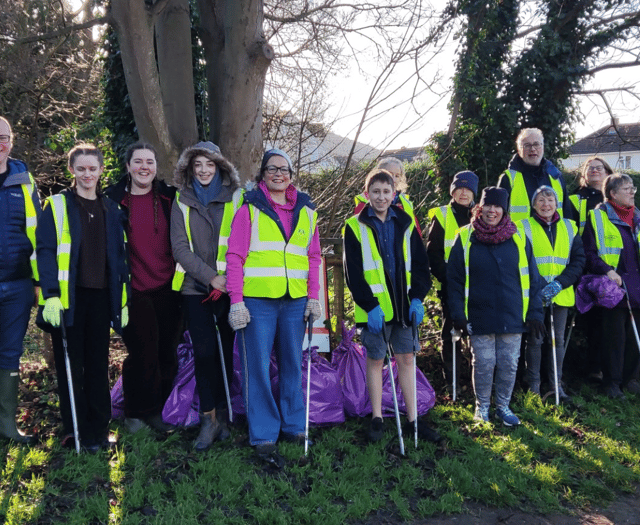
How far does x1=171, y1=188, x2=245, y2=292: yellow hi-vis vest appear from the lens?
398 centimetres

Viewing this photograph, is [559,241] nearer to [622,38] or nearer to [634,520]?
[634,520]

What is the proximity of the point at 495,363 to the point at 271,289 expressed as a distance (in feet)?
6.90

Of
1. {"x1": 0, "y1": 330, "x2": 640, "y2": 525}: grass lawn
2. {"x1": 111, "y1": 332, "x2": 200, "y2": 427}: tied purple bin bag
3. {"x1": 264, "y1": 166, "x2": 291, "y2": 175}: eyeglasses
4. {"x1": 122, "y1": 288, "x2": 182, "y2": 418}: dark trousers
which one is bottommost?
{"x1": 0, "y1": 330, "x2": 640, "y2": 525}: grass lawn

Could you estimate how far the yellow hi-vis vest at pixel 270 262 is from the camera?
3.90m

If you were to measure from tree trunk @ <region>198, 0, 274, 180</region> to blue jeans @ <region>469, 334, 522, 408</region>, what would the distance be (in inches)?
105

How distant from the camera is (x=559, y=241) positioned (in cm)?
508

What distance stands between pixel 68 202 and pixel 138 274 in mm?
685

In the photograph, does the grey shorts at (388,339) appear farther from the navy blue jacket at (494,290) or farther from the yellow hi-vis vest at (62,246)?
the yellow hi-vis vest at (62,246)

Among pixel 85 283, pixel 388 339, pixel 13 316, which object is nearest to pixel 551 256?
pixel 388 339

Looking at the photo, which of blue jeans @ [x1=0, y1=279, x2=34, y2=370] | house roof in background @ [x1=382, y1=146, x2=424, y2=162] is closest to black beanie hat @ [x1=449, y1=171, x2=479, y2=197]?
house roof in background @ [x1=382, y1=146, x2=424, y2=162]

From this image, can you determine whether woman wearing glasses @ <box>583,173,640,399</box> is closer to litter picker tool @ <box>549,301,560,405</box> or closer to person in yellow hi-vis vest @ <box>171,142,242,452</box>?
litter picker tool @ <box>549,301,560,405</box>

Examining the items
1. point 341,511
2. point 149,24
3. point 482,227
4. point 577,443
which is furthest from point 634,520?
point 149,24

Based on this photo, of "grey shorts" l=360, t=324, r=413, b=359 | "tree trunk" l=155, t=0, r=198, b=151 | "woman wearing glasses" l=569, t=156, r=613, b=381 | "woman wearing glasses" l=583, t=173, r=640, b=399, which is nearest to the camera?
"grey shorts" l=360, t=324, r=413, b=359

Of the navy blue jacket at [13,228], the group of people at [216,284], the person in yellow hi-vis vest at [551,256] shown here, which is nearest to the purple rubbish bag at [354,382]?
the group of people at [216,284]
